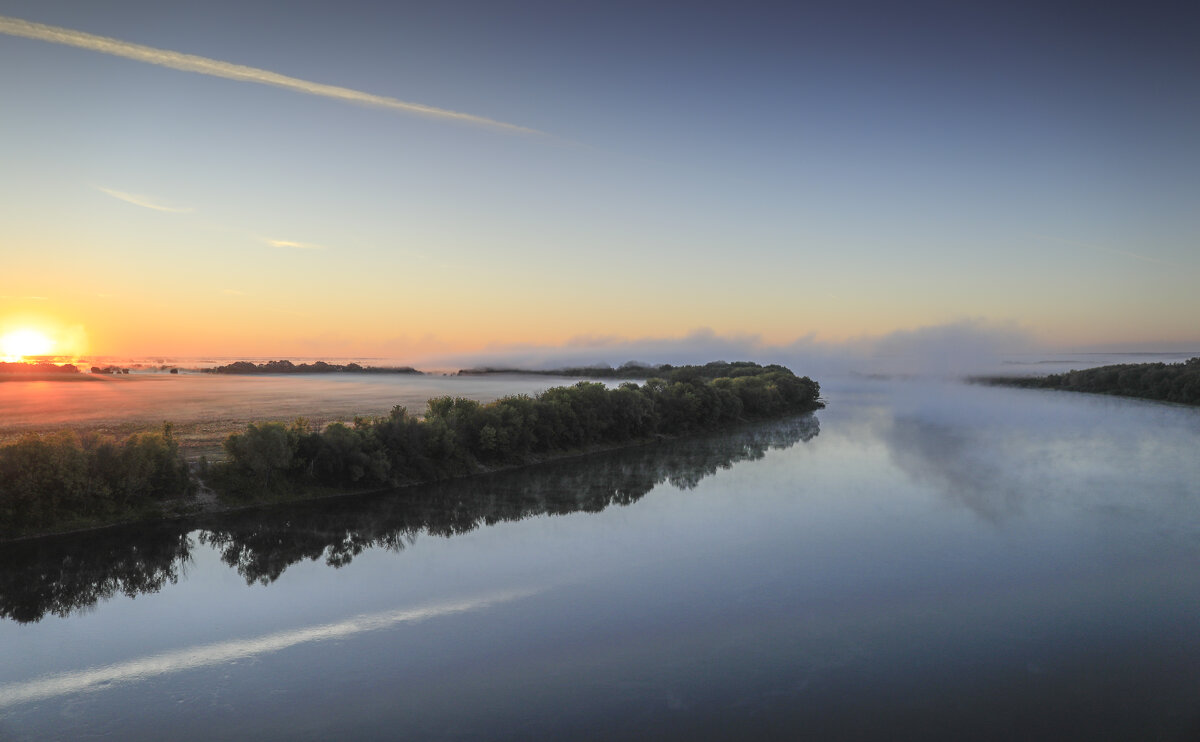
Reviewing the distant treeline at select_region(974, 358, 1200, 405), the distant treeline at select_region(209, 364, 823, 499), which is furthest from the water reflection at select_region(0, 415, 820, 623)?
the distant treeline at select_region(974, 358, 1200, 405)

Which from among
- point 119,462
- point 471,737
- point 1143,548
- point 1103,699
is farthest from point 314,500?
point 1143,548

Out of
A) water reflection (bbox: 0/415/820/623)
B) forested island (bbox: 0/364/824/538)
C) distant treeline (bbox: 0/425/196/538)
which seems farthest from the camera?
forested island (bbox: 0/364/824/538)

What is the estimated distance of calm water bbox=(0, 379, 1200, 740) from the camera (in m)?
10.8

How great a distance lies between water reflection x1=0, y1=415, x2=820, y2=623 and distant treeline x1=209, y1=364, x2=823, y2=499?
1487 millimetres

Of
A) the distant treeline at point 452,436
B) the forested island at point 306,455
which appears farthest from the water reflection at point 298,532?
the distant treeline at point 452,436

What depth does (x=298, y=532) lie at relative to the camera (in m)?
23.0

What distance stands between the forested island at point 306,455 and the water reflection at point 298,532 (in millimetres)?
1144

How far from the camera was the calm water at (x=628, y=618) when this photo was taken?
1075 centimetres

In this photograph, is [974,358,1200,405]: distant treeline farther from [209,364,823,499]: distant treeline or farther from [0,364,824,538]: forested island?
[0,364,824,538]: forested island

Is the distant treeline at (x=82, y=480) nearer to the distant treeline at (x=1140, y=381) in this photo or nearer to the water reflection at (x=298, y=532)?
the water reflection at (x=298, y=532)

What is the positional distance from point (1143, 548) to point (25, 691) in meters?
28.2

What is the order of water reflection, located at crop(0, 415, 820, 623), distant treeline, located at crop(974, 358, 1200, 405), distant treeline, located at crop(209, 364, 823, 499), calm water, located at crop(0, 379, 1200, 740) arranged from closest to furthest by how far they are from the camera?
calm water, located at crop(0, 379, 1200, 740) → water reflection, located at crop(0, 415, 820, 623) → distant treeline, located at crop(209, 364, 823, 499) → distant treeline, located at crop(974, 358, 1200, 405)

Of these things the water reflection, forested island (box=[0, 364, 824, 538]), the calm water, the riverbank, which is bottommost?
the calm water

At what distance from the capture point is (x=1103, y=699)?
10945 mm
